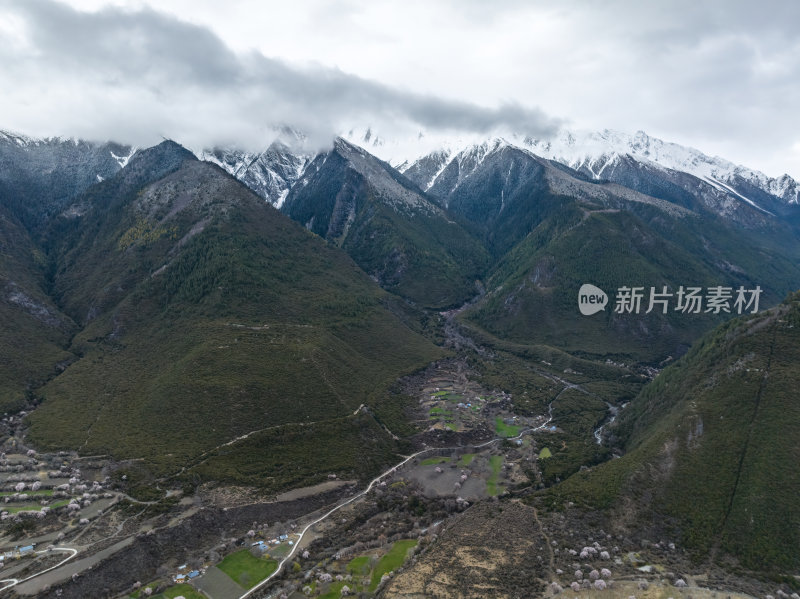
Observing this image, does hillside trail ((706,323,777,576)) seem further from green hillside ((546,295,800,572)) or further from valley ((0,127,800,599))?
valley ((0,127,800,599))

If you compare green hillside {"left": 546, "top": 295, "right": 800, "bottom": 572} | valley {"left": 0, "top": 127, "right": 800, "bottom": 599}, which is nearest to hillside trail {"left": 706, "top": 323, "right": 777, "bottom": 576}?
green hillside {"left": 546, "top": 295, "right": 800, "bottom": 572}

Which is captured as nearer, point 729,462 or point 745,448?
point 729,462

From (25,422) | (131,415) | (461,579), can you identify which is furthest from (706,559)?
(25,422)

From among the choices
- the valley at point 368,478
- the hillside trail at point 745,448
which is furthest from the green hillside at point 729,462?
the valley at point 368,478

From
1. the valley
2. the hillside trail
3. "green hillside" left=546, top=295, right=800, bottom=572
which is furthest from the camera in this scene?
"green hillside" left=546, top=295, right=800, bottom=572

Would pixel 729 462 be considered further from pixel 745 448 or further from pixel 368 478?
pixel 368 478

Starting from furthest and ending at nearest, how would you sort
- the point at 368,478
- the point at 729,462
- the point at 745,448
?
the point at 368,478 < the point at 745,448 < the point at 729,462

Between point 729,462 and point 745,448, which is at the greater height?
point 745,448

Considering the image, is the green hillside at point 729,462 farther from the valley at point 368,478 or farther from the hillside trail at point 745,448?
the valley at point 368,478

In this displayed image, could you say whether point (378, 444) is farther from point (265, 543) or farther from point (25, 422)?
point (25, 422)

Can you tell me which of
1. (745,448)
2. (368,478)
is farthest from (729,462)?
(368,478)

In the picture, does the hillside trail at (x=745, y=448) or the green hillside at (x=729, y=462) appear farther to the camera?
the green hillside at (x=729, y=462)
